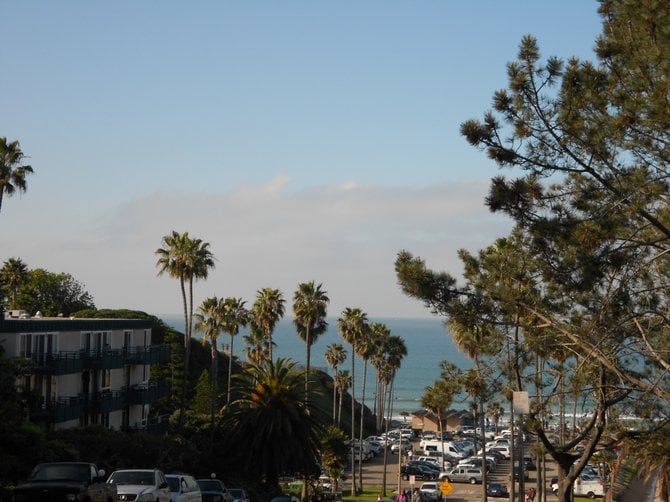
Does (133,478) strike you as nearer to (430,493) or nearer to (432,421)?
(430,493)

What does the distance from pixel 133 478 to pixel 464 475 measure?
5993 centimetres

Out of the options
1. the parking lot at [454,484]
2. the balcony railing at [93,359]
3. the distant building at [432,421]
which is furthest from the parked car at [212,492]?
the distant building at [432,421]

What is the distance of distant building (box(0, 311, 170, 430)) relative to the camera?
46.8m

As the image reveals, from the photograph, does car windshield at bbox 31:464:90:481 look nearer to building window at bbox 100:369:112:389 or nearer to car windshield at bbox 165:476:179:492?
car windshield at bbox 165:476:179:492

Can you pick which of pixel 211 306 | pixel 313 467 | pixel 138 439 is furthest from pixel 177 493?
pixel 211 306

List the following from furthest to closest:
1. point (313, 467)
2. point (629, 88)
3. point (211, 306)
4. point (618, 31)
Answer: point (211, 306)
point (313, 467)
point (618, 31)
point (629, 88)

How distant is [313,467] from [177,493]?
82.0 ft

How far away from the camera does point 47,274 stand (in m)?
102

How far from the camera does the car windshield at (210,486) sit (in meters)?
35.9

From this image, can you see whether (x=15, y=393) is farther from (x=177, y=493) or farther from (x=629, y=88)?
(x=629, y=88)

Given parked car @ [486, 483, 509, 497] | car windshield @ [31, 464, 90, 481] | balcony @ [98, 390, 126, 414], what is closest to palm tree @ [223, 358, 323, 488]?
balcony @ [98, 390, 126, 414]

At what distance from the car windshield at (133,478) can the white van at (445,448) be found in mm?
73512

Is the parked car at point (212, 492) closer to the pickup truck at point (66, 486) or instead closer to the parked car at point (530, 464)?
the pickup truck at point (66, 486)

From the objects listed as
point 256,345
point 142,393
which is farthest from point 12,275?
point 142,393
